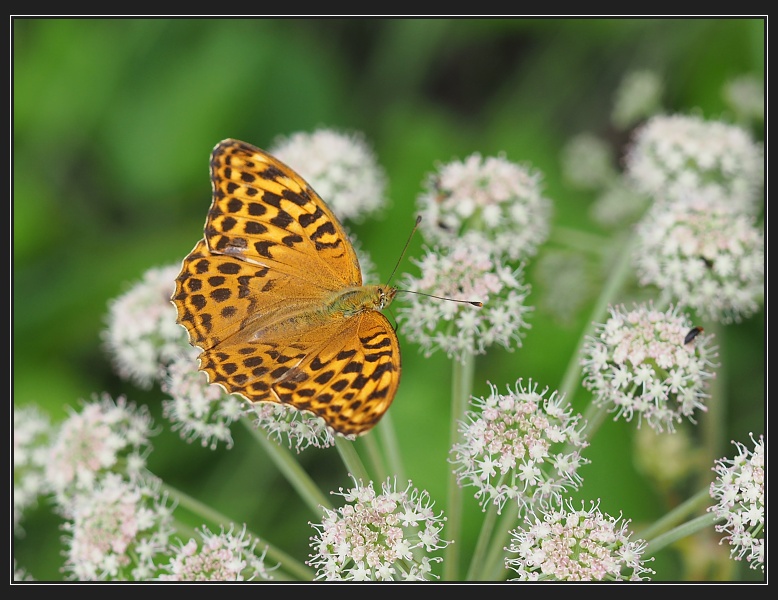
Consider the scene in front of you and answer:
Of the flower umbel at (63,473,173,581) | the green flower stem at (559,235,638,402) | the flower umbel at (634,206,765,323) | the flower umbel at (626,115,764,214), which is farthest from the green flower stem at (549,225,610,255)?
the flower umbel at (63,473,173,581)

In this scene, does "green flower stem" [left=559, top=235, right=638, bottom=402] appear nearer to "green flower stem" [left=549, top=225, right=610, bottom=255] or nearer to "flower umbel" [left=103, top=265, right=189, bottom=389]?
"green flower stem" [left=549, top=225, right=610, bottom=255]

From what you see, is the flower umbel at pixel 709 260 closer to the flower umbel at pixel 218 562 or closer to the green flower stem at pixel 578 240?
the green flower stem at pixel 578 240

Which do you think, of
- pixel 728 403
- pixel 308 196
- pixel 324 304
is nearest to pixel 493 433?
pixel 324 304

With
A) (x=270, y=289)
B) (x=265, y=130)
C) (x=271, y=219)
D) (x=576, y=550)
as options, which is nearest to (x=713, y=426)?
(x=576, y=550)

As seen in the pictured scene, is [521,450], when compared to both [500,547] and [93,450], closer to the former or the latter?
[500,547]

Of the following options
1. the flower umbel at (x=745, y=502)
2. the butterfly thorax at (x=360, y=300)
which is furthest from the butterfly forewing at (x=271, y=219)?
the flower umbel at (x=745, y=502)

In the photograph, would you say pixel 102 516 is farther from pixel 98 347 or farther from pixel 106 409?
pixel 98 347
